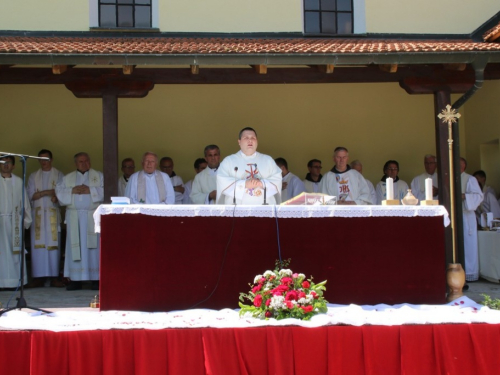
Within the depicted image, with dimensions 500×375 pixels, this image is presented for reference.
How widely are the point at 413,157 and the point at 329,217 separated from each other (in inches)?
242

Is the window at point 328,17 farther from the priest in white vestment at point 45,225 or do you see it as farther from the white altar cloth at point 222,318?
the white altar cloth at point 222,318

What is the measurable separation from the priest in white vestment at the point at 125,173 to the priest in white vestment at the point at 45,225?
957mm

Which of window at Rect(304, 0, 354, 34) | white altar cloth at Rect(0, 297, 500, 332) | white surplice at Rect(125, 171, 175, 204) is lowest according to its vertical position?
white altar cloth at Rect(0, 297, 500, 332)

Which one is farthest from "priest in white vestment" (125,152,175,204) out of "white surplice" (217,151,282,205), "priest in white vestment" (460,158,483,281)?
"priest in white vestment" (460,158,483,281)

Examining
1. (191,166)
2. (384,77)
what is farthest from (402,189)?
(191,166)

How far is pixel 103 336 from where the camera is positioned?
6.56 meters

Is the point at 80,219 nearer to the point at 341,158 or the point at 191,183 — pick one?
the point at 191,183

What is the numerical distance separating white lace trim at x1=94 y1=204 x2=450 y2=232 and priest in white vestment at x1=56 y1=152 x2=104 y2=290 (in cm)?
409

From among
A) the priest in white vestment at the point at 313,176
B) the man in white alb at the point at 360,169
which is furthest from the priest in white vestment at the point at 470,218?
the priest in white vestment at the point at 313,176

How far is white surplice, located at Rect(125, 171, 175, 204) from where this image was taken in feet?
35.0

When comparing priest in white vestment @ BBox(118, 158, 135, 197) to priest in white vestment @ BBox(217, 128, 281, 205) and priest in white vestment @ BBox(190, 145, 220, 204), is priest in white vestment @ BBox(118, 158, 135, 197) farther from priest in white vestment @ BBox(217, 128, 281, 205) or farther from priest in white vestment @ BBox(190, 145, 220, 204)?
priest in white vestment @ BBox(217, 128, 281, 205)

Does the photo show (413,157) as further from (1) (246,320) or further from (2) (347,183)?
(1) (246,320)

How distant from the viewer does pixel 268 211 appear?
765cm

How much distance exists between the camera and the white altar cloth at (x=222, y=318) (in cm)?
666
